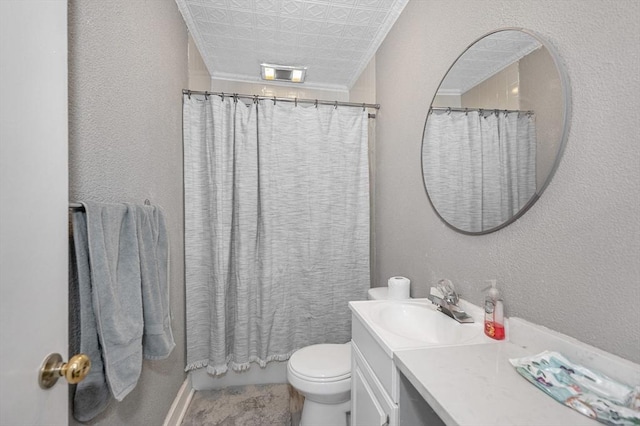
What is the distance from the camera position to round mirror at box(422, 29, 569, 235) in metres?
0.81

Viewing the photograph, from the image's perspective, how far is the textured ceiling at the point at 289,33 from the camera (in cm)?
170

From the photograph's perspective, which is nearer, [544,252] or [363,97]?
[544,252]

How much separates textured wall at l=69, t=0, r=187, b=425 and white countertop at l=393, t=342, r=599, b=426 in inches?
42.6

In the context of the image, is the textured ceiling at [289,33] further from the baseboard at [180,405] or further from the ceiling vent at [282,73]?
the baseboard at [180,405]

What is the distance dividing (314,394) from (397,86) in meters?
1.89

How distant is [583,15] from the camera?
0.71m

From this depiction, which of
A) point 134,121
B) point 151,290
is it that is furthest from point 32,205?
point 134,121

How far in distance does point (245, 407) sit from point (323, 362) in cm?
76

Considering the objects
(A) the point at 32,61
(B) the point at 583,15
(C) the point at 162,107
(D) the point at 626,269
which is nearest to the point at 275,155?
(C) the point at 162,107

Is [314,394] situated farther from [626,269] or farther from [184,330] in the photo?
[626,269]

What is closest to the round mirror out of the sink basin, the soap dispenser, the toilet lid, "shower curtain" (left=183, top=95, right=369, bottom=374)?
the soap dispenser

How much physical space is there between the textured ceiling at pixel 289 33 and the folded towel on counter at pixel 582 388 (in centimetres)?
195

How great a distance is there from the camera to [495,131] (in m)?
1.01

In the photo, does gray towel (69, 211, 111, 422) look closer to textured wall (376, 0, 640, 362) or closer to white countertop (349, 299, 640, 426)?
white countertop (349, 299, 640, 426)
